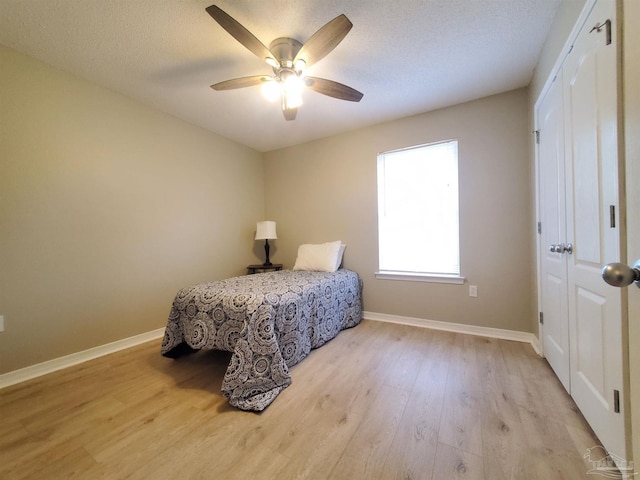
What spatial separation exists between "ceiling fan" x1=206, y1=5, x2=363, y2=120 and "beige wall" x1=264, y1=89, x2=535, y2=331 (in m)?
1.23

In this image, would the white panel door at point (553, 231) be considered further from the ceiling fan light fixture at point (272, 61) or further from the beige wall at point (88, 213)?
the beige wall at point (88, 213)

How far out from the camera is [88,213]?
212cm

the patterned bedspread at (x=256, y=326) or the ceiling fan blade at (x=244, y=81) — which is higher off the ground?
the ceiling fan blade at (x=244, y=81)

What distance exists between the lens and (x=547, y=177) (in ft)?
5.78

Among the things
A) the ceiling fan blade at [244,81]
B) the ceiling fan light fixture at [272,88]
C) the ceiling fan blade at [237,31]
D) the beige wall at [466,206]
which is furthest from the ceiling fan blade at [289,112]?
the beige wall at [466,206]

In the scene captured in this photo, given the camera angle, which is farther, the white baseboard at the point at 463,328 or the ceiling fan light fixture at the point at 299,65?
the white baseboard at the point at 463,328

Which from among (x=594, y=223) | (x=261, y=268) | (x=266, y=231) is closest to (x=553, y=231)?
(x=594, y=223)

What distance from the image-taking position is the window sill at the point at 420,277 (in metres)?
2.56

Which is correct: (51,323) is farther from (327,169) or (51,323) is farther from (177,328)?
(327,169)

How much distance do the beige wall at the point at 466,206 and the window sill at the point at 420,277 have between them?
5 centimetres

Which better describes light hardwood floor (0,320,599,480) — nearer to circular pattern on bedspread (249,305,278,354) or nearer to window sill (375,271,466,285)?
circular pattern on bedspread (249,305,278,354)

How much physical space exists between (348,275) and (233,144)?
239cm

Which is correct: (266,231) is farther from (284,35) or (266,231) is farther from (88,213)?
(284,35)

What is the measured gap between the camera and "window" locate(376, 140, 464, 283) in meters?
2.62
